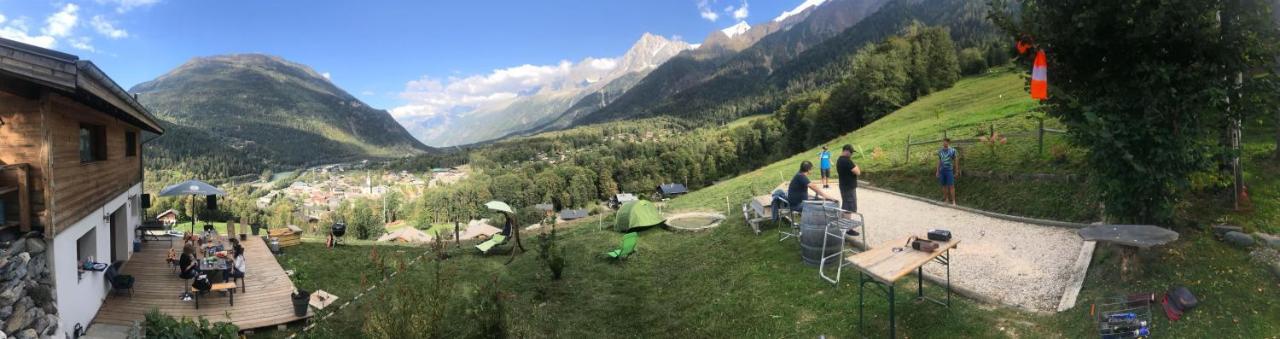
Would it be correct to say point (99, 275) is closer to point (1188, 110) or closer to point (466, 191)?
point (1188, 110)

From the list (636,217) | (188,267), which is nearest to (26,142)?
(188,267)

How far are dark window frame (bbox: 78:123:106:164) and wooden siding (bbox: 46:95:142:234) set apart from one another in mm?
135

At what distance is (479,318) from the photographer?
7.83 metres

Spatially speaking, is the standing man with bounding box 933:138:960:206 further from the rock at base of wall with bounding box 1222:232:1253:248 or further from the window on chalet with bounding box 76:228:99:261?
the window on chalet with bounding box 76:228:99:261

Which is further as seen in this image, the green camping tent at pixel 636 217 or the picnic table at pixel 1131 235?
the green camping tent at pixel 636 217

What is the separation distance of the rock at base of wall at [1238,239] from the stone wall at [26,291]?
17055 mm

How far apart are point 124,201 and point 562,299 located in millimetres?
15066

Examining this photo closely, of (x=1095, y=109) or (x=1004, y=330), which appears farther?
(x=1095, y=109)

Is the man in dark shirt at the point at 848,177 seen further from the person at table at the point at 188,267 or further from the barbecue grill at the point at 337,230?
the barbecue grill at the point at 337,230

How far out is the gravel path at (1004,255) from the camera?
26.8 feet

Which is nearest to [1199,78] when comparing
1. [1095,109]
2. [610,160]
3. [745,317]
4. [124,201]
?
[1095,109]

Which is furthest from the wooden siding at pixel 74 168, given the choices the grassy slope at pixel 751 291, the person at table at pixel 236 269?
the grassy slope at pixel 751 291

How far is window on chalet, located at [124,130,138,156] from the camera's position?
1767 centimetres

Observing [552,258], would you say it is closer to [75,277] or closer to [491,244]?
[491,244]
